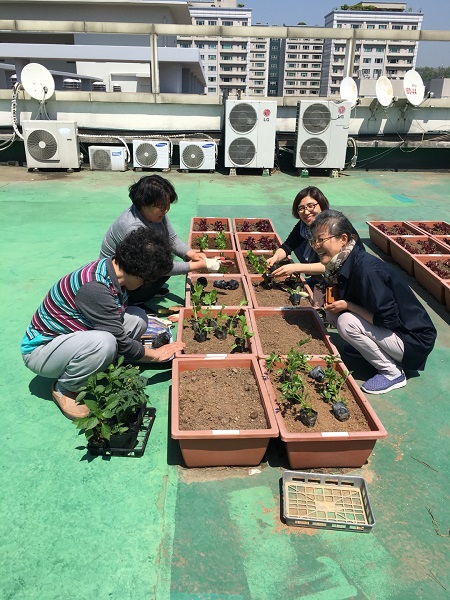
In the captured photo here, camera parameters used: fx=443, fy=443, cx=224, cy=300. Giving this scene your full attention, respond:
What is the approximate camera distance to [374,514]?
1870 millimetres

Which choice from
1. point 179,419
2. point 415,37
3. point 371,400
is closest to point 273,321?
point 371,400

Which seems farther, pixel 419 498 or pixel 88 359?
pixel 88 359

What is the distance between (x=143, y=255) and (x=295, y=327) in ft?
4.47

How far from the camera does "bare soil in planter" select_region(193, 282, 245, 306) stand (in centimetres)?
339

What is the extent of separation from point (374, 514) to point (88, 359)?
1476mm

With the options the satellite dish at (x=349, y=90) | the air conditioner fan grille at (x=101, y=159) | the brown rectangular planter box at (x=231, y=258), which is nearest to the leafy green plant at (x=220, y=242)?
the brown rectangular planter box at (x=231, y=258)

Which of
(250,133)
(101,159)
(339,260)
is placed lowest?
(339,260)

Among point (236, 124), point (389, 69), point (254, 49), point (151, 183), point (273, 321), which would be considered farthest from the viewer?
point (254, 49)

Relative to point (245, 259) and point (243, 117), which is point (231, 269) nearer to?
point (245, 259)

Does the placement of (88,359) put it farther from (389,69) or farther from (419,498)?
(389,69)

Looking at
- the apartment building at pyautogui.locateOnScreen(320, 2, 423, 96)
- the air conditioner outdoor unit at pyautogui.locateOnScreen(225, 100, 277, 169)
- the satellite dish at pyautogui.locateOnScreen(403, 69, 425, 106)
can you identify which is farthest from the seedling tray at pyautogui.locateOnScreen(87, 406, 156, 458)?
the apartment building at pyautogui.locateOnScreen(320, 2, 423, 96)

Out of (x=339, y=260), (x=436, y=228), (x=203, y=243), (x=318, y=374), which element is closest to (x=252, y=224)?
(x=203, y=243)

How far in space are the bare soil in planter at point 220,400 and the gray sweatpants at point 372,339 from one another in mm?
642

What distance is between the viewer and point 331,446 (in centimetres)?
200
